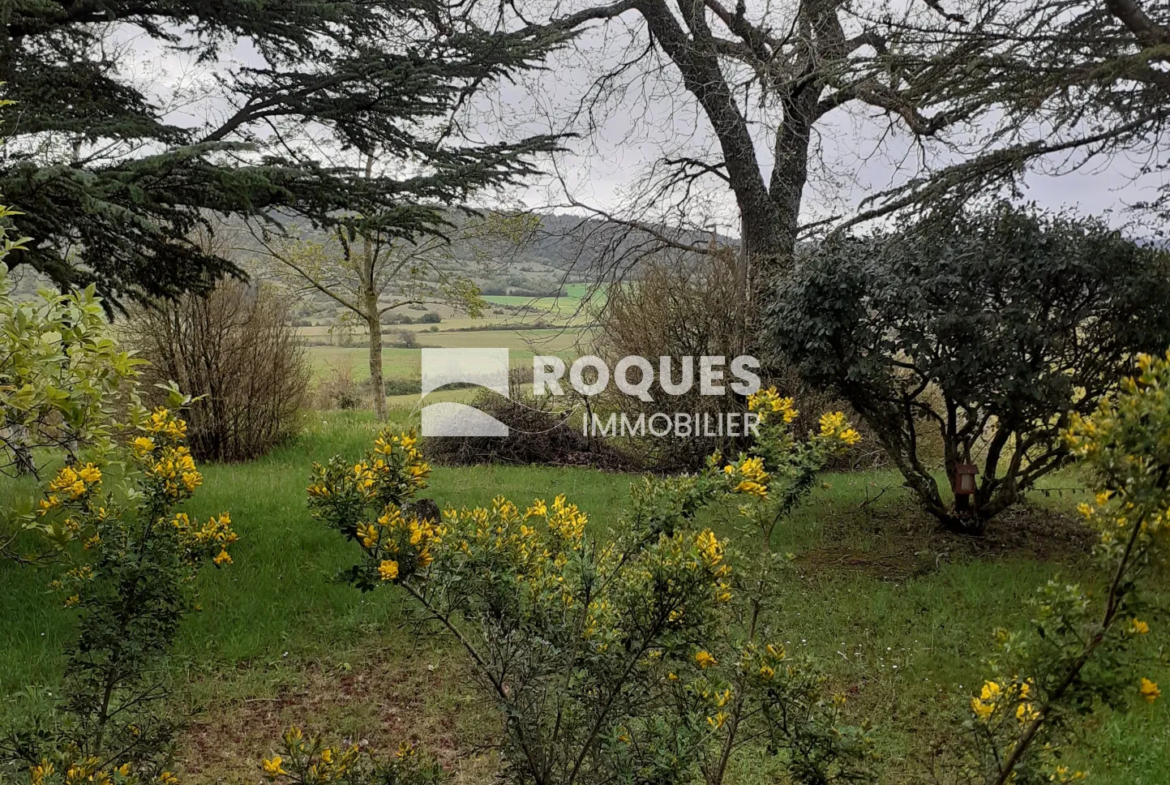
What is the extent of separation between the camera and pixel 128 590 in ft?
6.77

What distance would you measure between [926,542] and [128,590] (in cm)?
546

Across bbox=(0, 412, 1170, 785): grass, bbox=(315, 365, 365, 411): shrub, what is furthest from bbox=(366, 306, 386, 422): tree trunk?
bbox=(0, 412, 1170, 785): grass

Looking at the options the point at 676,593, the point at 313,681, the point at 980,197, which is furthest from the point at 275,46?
the point at 676,593

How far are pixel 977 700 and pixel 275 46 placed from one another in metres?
6.01

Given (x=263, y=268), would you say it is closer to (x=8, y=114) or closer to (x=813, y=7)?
(x=8, y=114)

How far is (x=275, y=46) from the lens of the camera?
213 inches

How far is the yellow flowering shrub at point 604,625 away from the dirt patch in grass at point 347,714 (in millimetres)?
1263

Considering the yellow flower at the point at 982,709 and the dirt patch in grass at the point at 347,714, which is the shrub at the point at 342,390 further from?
the yellow flower at the point at 982,709

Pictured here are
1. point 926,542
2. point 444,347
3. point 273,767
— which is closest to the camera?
point 273,767

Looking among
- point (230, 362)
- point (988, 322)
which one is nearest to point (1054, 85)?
point (988, 322)

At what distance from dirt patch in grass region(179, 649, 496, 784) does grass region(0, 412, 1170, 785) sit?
0.03ft

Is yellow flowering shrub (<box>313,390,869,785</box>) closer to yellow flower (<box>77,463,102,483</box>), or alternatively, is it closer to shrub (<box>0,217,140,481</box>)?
shrub (<box>0,217,140,481</box>)

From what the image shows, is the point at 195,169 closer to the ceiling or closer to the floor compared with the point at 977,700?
closer to the ceiling

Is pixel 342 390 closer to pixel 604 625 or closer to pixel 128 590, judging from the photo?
pixel 128 590
